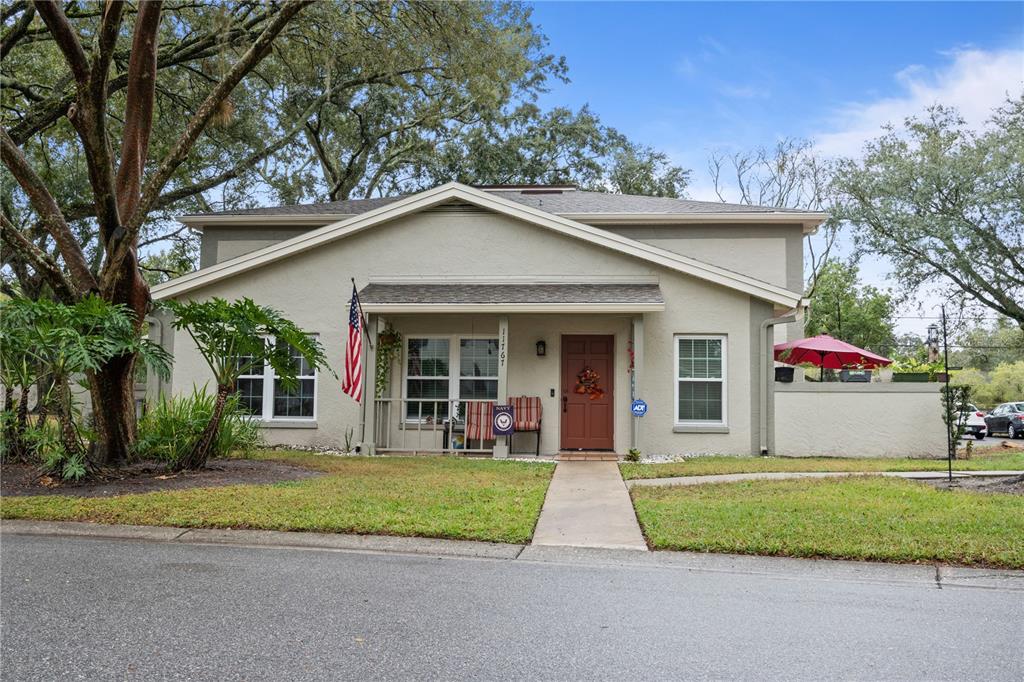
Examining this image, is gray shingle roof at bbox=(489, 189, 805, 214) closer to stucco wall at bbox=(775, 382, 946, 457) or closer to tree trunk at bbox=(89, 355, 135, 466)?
stucco wall at bbox=(775, 382, 946, 457)

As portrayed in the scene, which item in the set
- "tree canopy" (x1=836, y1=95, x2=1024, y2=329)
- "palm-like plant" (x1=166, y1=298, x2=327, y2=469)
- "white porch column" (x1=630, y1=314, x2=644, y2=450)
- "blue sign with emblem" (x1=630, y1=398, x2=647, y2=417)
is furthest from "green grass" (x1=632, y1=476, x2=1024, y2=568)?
"tree canopy" (x1=836, y1=95, x2=1024, y2=329)

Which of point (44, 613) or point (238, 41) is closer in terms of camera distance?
point (44, 613)

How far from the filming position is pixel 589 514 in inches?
330

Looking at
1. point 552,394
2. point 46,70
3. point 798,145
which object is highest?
point 798,145

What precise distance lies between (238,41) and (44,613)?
45.6ft

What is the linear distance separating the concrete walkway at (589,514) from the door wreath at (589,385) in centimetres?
319

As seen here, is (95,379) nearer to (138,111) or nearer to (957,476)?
(138,111)

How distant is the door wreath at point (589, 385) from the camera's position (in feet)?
48.8

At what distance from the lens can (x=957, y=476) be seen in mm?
11203

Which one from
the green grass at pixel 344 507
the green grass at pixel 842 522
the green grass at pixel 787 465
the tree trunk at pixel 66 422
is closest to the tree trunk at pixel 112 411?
the tree trunk at pixel 66 422

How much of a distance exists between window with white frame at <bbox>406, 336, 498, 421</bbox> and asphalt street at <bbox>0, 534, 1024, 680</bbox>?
8.40 m

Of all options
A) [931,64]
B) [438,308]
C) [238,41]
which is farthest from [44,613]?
[931,64]

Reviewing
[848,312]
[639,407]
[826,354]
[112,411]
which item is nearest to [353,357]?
[112,411]

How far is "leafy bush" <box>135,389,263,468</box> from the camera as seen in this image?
413 inches
